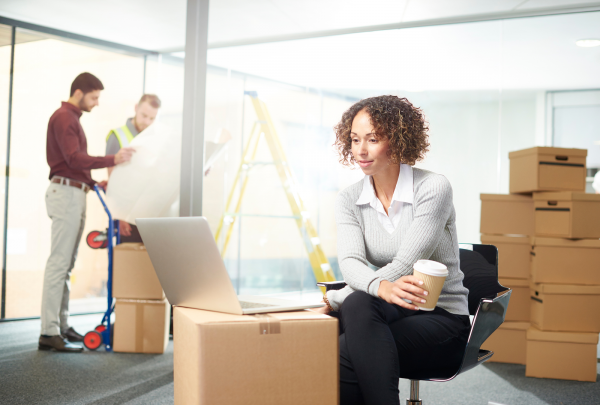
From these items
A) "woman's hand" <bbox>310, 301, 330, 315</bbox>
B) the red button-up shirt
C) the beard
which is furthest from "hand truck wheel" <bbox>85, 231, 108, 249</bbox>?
"woman's hand" <bbox>310, 301, 330, 315</bbox>

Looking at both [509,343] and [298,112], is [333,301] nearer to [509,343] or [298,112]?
[509,343]

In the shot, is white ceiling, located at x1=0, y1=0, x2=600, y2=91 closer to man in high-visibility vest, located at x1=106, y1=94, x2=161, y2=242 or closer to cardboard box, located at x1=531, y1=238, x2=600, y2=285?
man in high-visibility vest, located at x1=106, y1=94, x2=161, y2=242

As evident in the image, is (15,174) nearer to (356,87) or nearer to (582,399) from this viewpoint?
(356,87)

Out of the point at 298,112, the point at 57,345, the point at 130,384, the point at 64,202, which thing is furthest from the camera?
the point at 298,112

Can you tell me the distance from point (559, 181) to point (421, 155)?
1.53 metres

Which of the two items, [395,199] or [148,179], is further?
[148,179]

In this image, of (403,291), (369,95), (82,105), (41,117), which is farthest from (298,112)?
(403,291)

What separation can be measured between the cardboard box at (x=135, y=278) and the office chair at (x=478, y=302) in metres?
1.60

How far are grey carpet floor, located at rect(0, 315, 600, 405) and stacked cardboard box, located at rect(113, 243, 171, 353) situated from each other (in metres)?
0.08

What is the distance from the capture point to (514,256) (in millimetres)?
2842

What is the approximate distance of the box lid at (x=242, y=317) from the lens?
1044 mm

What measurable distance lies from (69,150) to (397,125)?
7.35 ft

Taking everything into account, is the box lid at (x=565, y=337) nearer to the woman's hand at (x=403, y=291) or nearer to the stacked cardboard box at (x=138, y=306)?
the woman's hand at (x=403, y=291)

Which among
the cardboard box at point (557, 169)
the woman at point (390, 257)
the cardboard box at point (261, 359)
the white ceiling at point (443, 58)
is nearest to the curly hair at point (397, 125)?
the woman at point (390, 257)
